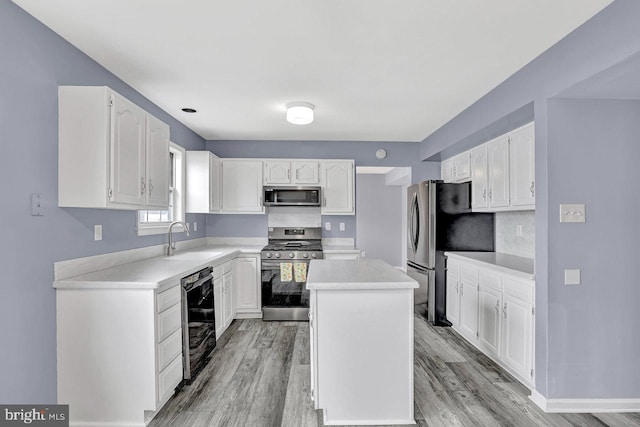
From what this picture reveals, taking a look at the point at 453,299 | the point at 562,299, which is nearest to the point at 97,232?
the point at 562,299

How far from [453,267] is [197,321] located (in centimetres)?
275

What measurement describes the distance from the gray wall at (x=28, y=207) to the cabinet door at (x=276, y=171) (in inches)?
99.8

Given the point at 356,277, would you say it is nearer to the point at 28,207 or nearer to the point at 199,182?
the point at 28,207

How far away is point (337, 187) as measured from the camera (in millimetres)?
4652

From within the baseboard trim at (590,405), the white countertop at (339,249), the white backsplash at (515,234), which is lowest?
the baseboard trim at (590,405)

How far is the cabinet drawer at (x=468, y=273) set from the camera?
3299 mm

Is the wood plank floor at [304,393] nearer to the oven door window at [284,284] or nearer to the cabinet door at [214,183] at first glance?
the oven door window at [284,284]

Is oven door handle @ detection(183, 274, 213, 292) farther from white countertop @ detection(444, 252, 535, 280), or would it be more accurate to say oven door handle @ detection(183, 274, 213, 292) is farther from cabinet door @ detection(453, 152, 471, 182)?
cabinet door @ detection(453, 152, 471, 182)

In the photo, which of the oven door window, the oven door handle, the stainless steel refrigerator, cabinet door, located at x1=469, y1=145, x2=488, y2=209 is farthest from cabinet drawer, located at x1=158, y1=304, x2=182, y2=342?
cabinet door, located at x1=469, y1=145, x2=488, y2=209

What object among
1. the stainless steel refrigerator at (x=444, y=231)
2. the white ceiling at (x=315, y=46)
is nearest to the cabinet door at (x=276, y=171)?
the white ceiling at (x=315, y=46)

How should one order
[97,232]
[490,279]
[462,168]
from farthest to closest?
[462,168] → [490,279] → [97,232]

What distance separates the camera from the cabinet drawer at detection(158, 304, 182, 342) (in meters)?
2.22

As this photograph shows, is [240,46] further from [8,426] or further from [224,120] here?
[8,426]

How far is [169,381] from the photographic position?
233cm
